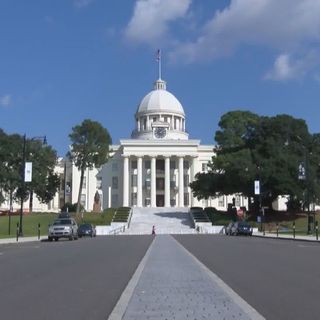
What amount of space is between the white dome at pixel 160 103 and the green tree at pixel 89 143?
39.5 meters

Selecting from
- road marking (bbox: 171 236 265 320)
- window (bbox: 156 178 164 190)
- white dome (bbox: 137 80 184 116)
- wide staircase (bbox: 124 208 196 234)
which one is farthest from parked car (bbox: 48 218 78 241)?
white dome (bbox: 137 80 184 116)

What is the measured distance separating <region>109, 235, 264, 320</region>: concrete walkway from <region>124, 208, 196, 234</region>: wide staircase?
62.6 meters

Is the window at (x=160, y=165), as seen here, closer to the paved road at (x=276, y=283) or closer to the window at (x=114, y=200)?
the window at (x=114, y=200)

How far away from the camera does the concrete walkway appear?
932 cm

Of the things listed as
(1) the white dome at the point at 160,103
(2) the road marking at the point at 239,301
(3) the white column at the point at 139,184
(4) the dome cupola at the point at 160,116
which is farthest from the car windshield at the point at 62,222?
(1) the white dome at the point at 160,103

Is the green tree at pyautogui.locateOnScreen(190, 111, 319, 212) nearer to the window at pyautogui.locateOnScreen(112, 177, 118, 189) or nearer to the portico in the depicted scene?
the portico

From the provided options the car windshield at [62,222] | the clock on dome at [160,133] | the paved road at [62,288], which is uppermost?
the clock on dome at [160,133]

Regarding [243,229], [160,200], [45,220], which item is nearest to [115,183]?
[160,200]

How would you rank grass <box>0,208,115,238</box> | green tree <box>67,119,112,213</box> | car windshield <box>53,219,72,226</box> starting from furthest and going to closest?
green tree <box>67,119,112,213</box> → grass <box>0,208,115,238</box> → car windshield <box>53,219,72,226</box>

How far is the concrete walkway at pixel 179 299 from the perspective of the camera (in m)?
9.32

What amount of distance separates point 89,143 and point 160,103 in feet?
138

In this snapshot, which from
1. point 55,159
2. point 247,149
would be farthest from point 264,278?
point 55,159

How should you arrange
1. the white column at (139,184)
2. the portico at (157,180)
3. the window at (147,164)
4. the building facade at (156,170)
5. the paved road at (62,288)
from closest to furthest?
the paved road at (62,288) < the white column at (139,184) < the portico at (157,180) < the building facade at (156,170) < the window at (147,164)

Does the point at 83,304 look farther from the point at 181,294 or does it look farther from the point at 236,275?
A: the point at 236,275
